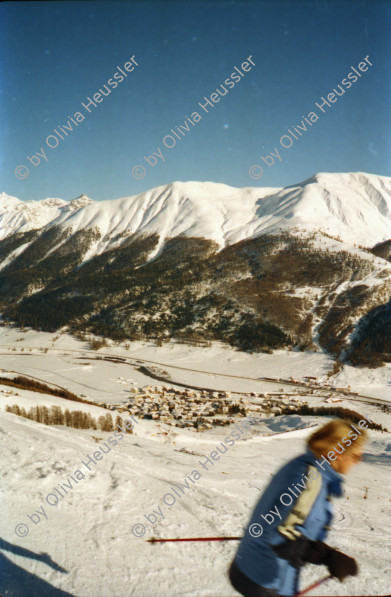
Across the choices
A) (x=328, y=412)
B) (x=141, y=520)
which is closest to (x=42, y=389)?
(x=328, y=412)

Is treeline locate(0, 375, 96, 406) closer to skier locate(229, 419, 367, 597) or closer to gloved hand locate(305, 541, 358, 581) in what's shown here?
skier locate(229, 419, 367, 597)

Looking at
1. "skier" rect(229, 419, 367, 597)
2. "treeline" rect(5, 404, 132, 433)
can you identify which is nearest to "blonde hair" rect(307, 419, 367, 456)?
"skier" rect(229, 419, 367, 597)

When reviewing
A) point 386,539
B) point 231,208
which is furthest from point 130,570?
point 231,208

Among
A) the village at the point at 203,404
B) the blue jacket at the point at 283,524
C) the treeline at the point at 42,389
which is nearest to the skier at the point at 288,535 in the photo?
the blue jacket at the point at 283,524

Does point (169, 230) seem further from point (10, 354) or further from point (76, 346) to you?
point (10, 354)

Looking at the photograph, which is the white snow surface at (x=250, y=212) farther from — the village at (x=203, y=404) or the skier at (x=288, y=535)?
the skier at (x=288, y=535)

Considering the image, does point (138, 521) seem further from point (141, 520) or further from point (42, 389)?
point (42, 389)

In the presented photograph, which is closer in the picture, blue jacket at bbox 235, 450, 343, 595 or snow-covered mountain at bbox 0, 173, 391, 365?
blue jacket at bbox 235, 450, 343, 595
